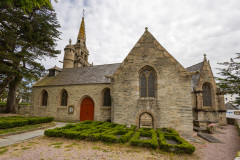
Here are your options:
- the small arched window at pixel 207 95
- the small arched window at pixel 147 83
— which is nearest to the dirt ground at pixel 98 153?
the small arched window at pixel 147 83

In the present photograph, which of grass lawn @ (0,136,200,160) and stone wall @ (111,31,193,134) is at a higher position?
stone wall @ (111,31,193,134)

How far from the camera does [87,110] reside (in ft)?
50.8

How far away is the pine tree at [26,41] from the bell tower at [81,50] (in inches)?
289

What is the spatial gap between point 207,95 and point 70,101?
17033mm

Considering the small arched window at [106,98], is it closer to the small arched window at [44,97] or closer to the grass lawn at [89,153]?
the grass lawn at [89,153]

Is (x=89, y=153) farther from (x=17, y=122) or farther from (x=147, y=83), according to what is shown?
(x=17, y=122)

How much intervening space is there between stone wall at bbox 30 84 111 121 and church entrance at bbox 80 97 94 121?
1.55 ft

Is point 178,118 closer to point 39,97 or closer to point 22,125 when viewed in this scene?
point 22,125

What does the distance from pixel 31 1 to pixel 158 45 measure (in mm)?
9317

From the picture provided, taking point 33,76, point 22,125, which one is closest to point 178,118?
point 22,125

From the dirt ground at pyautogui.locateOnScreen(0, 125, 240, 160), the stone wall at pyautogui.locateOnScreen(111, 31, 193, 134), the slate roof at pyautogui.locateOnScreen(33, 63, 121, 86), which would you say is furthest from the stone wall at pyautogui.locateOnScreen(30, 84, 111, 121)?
the dirt ground at pyautogui.locateOnScreen(0, 125, 240, 160)

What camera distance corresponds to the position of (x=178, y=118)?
9.83 meters

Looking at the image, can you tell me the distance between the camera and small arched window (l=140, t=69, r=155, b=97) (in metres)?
11.0

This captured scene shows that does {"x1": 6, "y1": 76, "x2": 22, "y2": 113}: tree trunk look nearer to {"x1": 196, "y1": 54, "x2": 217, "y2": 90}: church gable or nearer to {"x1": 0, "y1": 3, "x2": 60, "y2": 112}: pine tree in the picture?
{"x1": 0, "y1": 3, "x2": 60, "y2": 112}: pine tree
